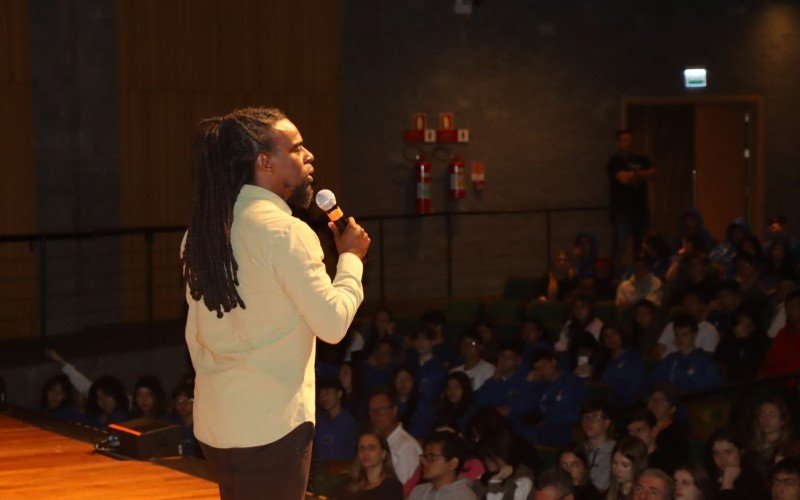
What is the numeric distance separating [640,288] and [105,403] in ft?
11.7

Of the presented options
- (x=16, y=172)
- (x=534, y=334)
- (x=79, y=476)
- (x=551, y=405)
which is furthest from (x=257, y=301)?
(x=16, y=172)

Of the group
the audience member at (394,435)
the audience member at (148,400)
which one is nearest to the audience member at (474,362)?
the audience member at (394,435)

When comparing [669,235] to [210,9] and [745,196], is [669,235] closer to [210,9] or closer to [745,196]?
[745,196]

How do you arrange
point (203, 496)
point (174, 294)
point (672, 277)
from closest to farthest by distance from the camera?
point (203, 496), point (672, 277), point (174, 294)

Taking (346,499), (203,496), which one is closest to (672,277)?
(346,499)

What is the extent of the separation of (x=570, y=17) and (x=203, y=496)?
780cm

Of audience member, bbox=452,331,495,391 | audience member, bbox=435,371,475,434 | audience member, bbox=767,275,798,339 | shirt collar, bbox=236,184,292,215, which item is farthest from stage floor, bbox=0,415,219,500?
audience member, bbox=767,275,798,339

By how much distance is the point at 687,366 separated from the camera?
6.50 metres

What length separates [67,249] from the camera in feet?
29.0

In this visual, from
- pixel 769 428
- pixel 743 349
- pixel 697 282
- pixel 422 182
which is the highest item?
pixel 422 182

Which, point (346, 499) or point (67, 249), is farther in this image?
point (67, 249)

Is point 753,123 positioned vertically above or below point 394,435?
above

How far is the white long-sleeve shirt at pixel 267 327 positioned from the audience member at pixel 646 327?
5467 millimetres

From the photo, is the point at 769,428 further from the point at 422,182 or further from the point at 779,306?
the point at 422,182
